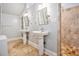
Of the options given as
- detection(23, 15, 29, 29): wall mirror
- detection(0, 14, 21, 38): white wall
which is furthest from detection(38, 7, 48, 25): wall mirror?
detection(0, 14, 21, 38): white wall

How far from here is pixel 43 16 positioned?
1.68 metres

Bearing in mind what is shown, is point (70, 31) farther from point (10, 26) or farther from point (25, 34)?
point (10, 26)

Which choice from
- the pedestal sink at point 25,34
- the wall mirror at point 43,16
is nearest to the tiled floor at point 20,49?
the pedestal sink at point 25,34

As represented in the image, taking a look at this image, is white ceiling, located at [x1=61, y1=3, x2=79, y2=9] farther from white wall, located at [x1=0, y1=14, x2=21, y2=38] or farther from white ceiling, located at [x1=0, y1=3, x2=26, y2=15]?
white wall, located at [x1=0, y1=14, x2=21, y2=38]

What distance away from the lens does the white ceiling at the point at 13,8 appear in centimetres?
164

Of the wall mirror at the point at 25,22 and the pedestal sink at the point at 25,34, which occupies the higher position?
the wall mirror at the point at 25,22

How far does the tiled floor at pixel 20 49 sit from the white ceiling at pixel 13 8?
1.38ft

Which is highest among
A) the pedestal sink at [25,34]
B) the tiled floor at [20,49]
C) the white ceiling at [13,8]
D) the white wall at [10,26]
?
the white ceiling at [13,8]

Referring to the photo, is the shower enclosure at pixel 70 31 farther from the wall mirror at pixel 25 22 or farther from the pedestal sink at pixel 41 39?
the wall mirror at pixel 25 22

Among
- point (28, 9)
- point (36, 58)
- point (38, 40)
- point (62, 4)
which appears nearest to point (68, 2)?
point (62, 4)

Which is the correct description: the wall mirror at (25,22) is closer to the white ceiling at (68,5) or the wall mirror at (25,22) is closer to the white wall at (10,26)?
the white wall at (10,26)

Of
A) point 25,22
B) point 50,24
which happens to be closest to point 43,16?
point 50,24

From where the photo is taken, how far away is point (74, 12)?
1647 mm

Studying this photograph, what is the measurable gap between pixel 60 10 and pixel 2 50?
1.01m
